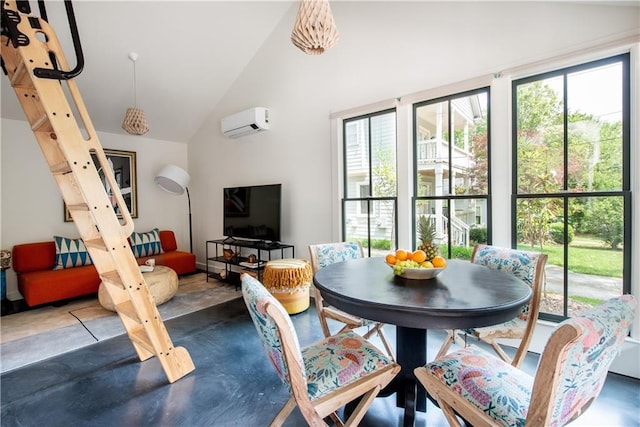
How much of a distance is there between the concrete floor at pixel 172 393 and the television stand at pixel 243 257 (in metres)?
1.43

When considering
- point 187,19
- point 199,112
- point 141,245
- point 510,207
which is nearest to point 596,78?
point 510,207

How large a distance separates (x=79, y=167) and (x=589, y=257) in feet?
11.8

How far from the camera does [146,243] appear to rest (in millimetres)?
→ 4820

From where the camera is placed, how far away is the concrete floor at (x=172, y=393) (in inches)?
68.7

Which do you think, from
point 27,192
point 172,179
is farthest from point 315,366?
point 27,192

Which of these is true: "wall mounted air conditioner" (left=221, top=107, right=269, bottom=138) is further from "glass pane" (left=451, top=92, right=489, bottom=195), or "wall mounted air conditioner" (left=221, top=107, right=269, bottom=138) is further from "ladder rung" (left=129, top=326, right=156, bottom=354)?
"ladder rung" (left=129, top=326, right=156, bottom=354)

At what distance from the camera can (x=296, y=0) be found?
12.5ft

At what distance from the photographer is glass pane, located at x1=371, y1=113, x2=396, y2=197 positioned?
328 cm

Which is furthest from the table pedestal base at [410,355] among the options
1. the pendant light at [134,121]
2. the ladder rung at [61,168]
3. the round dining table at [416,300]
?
the pendant light at [134,121]

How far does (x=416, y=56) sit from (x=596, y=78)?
1425 mm

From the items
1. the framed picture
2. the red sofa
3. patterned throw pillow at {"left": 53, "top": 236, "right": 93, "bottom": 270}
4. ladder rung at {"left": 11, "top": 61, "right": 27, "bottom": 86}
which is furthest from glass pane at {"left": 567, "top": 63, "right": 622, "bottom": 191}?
the framed picture

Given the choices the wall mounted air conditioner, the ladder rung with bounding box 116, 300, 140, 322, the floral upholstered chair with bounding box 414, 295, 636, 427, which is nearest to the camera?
the floral upholstered chair with bounding box 414, 295, 636, 427

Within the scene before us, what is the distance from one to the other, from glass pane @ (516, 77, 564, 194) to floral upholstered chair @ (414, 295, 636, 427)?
1.68 meters

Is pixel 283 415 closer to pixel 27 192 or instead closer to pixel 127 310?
pixel 127 310
